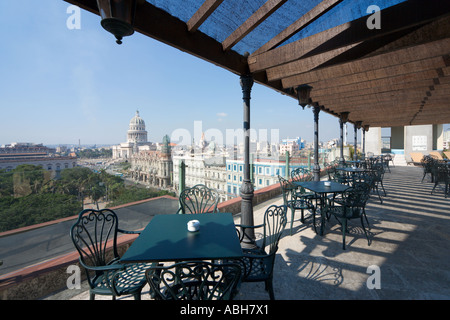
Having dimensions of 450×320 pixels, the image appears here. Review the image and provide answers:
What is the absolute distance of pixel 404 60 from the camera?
292 centimetres

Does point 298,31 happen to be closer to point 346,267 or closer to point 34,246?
point 346,267

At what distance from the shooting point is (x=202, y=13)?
1.91m

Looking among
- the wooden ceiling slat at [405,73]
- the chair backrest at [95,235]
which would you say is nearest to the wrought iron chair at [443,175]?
the wooden ceiling slat at [405,73]

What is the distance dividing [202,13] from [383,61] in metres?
2.81

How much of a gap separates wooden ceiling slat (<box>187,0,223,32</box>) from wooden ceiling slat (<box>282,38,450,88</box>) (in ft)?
6.77

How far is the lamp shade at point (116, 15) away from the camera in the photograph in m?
1.26

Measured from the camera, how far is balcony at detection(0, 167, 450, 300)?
6.61 ft

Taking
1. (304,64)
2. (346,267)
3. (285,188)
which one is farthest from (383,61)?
(346,267)

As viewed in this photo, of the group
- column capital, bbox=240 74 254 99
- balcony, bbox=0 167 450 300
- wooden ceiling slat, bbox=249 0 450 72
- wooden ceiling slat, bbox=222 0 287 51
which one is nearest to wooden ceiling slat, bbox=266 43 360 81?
wooden ceiling slat, bbox=249 0 450 72

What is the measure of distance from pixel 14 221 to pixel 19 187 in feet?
1.21

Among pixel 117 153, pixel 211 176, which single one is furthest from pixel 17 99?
pixel 211 176

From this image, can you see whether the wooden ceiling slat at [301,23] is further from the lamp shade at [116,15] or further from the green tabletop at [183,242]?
the green tabletop at [183,242]

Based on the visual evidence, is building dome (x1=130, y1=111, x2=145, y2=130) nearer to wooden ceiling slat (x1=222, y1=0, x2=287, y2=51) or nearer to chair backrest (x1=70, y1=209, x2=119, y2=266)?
chair backrest (x1=70, y1=209, x2=119, y2=266)
